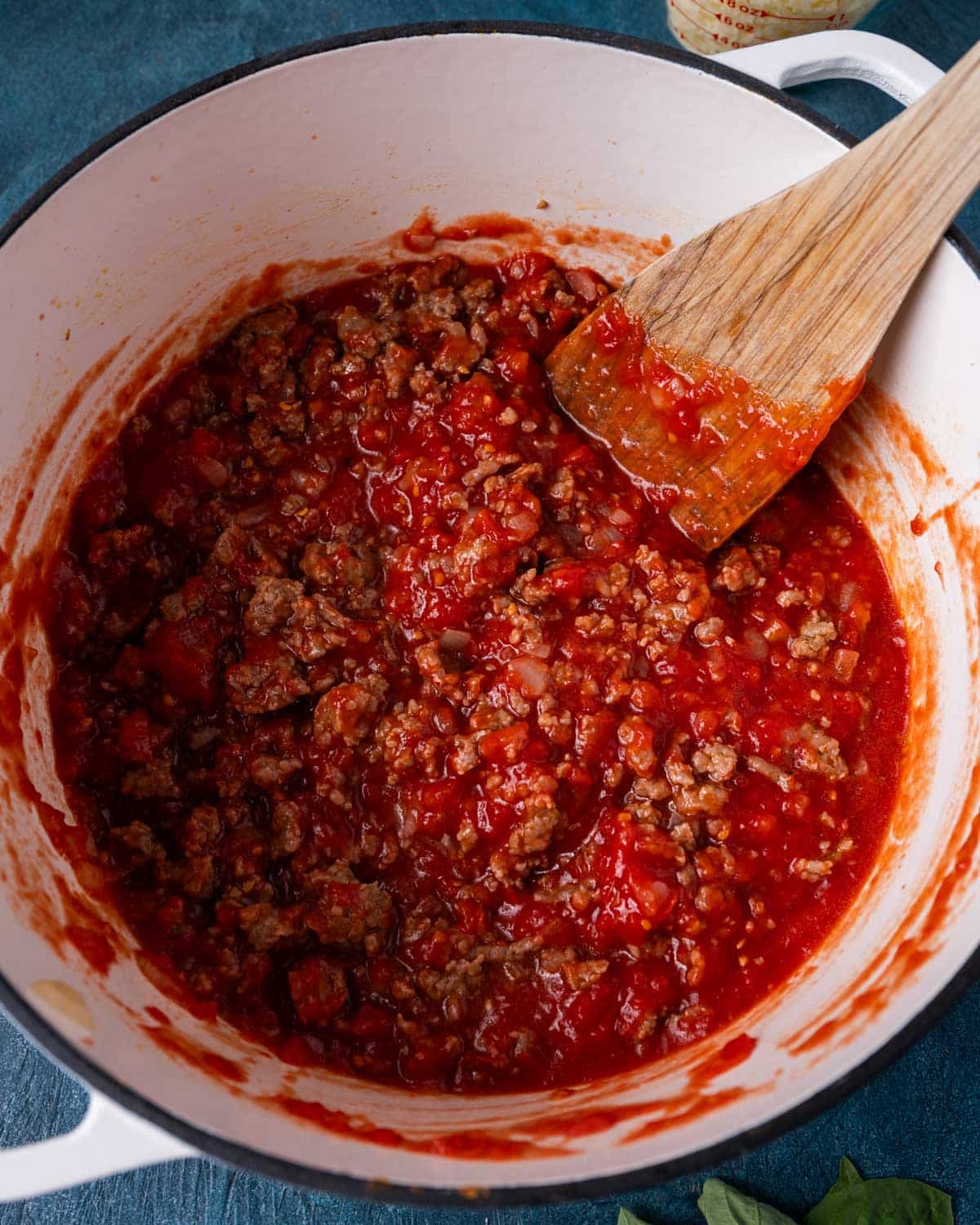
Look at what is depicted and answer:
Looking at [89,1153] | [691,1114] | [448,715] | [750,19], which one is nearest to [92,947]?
[89,1153]

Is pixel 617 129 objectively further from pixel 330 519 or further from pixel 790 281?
pixel 330 519

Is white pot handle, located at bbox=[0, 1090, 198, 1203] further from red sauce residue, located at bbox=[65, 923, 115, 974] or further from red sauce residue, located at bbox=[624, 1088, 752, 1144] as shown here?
red sauce residue, located at bbox=[624, 1088, 752, 1144]

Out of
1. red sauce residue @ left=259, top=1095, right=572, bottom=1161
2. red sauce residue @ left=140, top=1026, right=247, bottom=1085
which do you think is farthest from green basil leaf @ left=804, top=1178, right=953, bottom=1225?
red sauce residue @ left=140, top=1026, right=247, bottom=1085

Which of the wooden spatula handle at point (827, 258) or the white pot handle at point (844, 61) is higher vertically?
the white pot handle at point (844, 61)

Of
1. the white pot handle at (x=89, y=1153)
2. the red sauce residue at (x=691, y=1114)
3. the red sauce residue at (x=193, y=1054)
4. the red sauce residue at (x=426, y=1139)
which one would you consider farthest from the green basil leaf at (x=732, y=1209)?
the white pot handle at (x=89, y=1153)

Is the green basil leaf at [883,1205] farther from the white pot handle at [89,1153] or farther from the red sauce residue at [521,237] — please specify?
the red sauce residue at [521,237]
